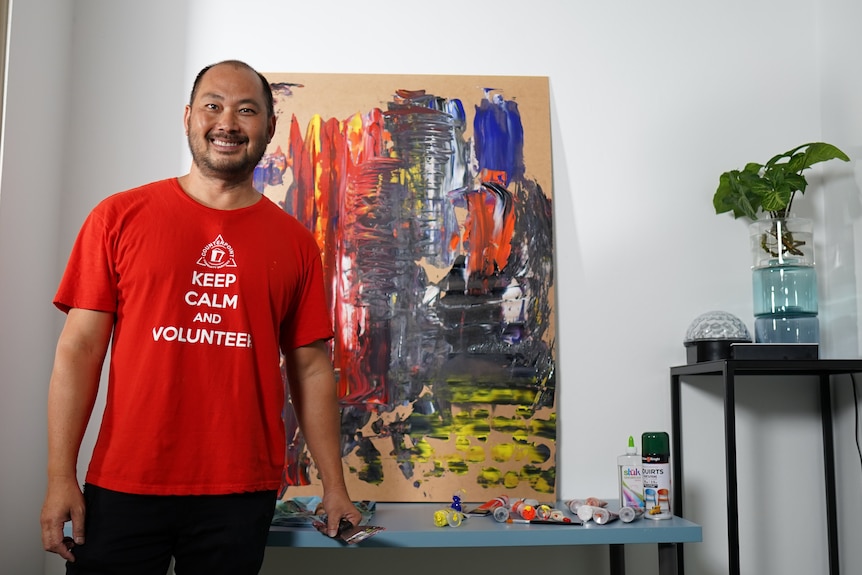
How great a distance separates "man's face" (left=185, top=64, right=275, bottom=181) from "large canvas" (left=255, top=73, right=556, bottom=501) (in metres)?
0.56

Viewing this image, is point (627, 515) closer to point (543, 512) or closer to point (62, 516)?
point (543, 512)

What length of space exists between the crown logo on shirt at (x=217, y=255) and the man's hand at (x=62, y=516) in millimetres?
457

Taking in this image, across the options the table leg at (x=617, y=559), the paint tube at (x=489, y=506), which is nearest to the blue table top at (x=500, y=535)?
the paint tube at (x=489, y=506)

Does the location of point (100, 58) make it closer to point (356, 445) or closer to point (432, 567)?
point (356, 445)

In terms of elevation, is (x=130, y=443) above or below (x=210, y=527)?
above

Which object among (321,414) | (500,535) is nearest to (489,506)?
(500,535)

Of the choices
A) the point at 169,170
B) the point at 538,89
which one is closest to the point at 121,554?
the point at 169,170

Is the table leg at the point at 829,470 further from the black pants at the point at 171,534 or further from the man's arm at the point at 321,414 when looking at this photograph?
the black pants at the point at 171,534

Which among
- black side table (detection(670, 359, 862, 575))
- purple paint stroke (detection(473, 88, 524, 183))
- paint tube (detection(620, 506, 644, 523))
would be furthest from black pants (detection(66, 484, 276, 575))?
purple paint stroke (detection(473, 88, 524, 183))

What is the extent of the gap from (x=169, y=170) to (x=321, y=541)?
1.13m

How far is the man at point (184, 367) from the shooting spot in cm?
137

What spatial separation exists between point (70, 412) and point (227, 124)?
63 cm

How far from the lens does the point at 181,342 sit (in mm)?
1441

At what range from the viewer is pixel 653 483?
1.84 meters
